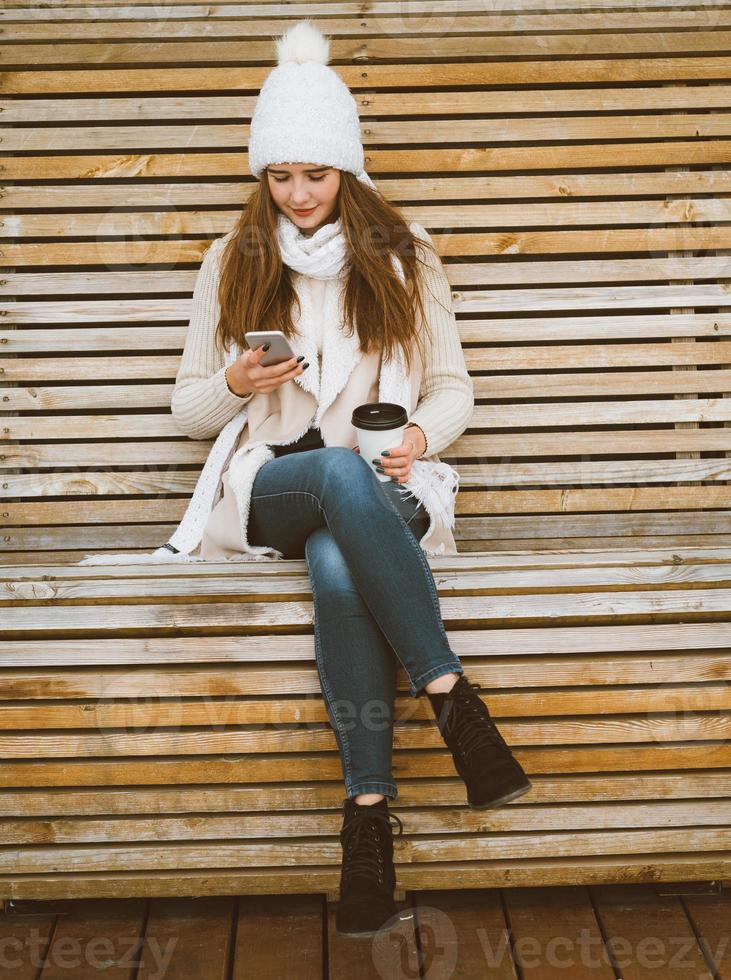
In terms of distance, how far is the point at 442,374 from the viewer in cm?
262

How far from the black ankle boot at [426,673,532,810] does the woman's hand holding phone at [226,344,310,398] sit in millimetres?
859

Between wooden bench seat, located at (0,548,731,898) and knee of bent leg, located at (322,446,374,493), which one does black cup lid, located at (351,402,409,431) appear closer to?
knee of bent leg, located at (322,446,374,493)

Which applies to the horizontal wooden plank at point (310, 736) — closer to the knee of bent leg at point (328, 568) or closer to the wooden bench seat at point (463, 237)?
the knee of bent leg at point (328, 568)

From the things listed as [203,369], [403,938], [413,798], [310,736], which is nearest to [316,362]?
[203,369]

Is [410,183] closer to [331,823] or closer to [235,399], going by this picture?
[235,399]

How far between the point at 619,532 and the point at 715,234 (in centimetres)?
94

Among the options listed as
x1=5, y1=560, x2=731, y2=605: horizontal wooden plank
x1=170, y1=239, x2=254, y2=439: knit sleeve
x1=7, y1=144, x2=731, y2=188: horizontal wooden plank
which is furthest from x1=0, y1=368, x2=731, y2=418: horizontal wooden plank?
x1=5, y1=560, x2=731, y2=605: horizontal wooden plank

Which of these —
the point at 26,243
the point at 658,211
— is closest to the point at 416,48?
the point at 658,211

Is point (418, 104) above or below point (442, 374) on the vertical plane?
above

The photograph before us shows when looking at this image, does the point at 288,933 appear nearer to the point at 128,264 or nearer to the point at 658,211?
the point at 128,264

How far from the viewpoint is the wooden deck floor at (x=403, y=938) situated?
190cm

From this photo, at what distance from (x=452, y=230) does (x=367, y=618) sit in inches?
57.2

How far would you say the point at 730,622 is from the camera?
2115mm

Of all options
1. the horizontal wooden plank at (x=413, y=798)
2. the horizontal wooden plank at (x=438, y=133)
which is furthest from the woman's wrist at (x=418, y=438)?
the horizontal wooden plank at (x=438, y=133)
